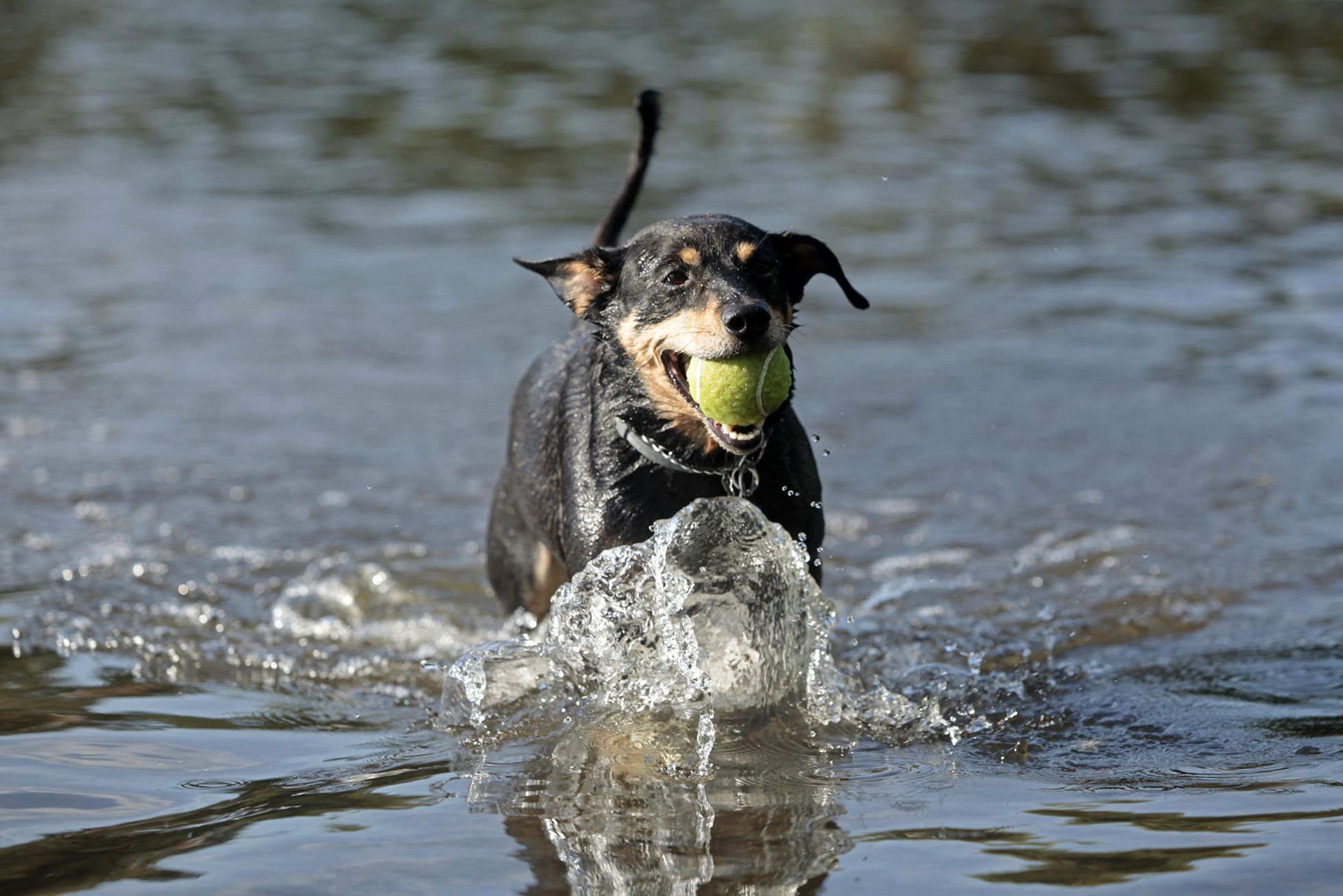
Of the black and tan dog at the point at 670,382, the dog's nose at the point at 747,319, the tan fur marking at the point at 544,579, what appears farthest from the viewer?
the tan fur marking at the point at 544,579

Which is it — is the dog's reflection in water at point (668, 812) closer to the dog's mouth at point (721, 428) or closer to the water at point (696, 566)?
the water at point (696, 566)

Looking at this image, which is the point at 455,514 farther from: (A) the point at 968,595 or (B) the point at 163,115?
(B) the point at 163,115

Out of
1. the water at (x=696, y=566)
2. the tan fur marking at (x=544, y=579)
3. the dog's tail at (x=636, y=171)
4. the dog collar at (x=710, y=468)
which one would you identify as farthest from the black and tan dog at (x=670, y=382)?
the dog's tail at (x=636, y=171)

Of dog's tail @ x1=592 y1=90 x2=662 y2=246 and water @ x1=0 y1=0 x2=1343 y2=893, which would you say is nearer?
water @ x1=0 y1=0 x2=1343 y2=893

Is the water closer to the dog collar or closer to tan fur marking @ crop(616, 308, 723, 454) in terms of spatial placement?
the dog collar

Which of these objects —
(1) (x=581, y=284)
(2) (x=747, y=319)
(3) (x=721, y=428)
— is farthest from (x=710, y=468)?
(1) (x=581, y=284)

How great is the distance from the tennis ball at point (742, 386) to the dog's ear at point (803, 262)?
546 millimetres

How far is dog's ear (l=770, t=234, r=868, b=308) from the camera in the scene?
482 centimetres

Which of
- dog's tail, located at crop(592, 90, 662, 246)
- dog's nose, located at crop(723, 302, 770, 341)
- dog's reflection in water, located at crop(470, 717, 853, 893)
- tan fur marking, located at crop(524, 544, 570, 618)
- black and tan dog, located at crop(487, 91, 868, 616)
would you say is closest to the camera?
dog's reflection in water, located at crop(470, 717, 853, 893)

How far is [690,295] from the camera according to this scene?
179 inches

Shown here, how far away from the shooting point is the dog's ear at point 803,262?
482 centimetres

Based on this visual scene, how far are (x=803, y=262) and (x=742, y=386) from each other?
31.5 inches

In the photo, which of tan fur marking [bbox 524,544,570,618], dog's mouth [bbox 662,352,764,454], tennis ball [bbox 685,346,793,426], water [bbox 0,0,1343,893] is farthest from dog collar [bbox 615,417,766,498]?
tan fur marking [bbox 524,544,570,618]

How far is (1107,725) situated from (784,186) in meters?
8.67
